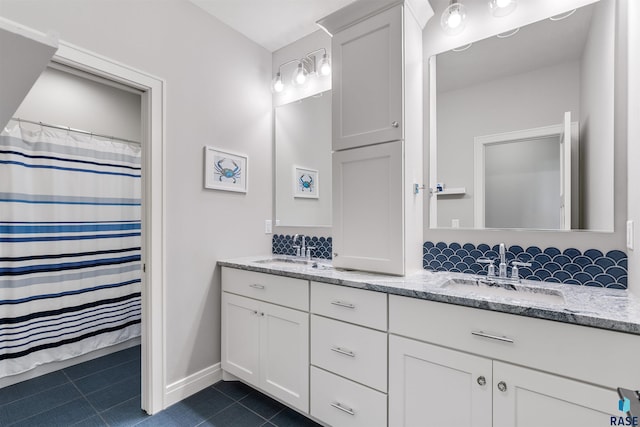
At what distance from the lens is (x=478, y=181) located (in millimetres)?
1757

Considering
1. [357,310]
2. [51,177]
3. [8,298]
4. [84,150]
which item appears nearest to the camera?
[357,310]

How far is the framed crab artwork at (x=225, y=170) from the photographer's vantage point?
85.1 inches

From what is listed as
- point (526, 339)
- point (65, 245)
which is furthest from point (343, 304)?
point (65, 245)

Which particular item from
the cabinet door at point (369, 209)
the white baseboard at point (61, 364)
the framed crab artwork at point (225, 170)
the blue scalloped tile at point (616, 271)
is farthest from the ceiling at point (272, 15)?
the white baseboard at point (61, 364)

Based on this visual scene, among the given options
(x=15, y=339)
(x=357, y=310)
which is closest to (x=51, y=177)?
(x=15, y=339)

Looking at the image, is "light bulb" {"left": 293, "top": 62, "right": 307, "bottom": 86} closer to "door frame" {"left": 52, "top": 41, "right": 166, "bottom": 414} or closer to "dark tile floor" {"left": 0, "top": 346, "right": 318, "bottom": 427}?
"door frame" {"left": 52, "top": 41, "right": 166, "bottom": 414}

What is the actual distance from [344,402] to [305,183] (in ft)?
5.10

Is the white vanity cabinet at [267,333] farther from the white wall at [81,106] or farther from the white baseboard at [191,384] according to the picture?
the white wall at [81,106]

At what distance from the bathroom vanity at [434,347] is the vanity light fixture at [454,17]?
141 centimetres

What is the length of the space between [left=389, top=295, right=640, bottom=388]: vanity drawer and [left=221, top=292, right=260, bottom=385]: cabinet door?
0.97 meters

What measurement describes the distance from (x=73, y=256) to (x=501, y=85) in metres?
3.21

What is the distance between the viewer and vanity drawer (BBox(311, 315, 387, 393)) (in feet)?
4.59

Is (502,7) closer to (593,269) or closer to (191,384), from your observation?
(593,269)

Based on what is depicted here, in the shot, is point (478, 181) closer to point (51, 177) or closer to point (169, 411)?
point (169, 411)
